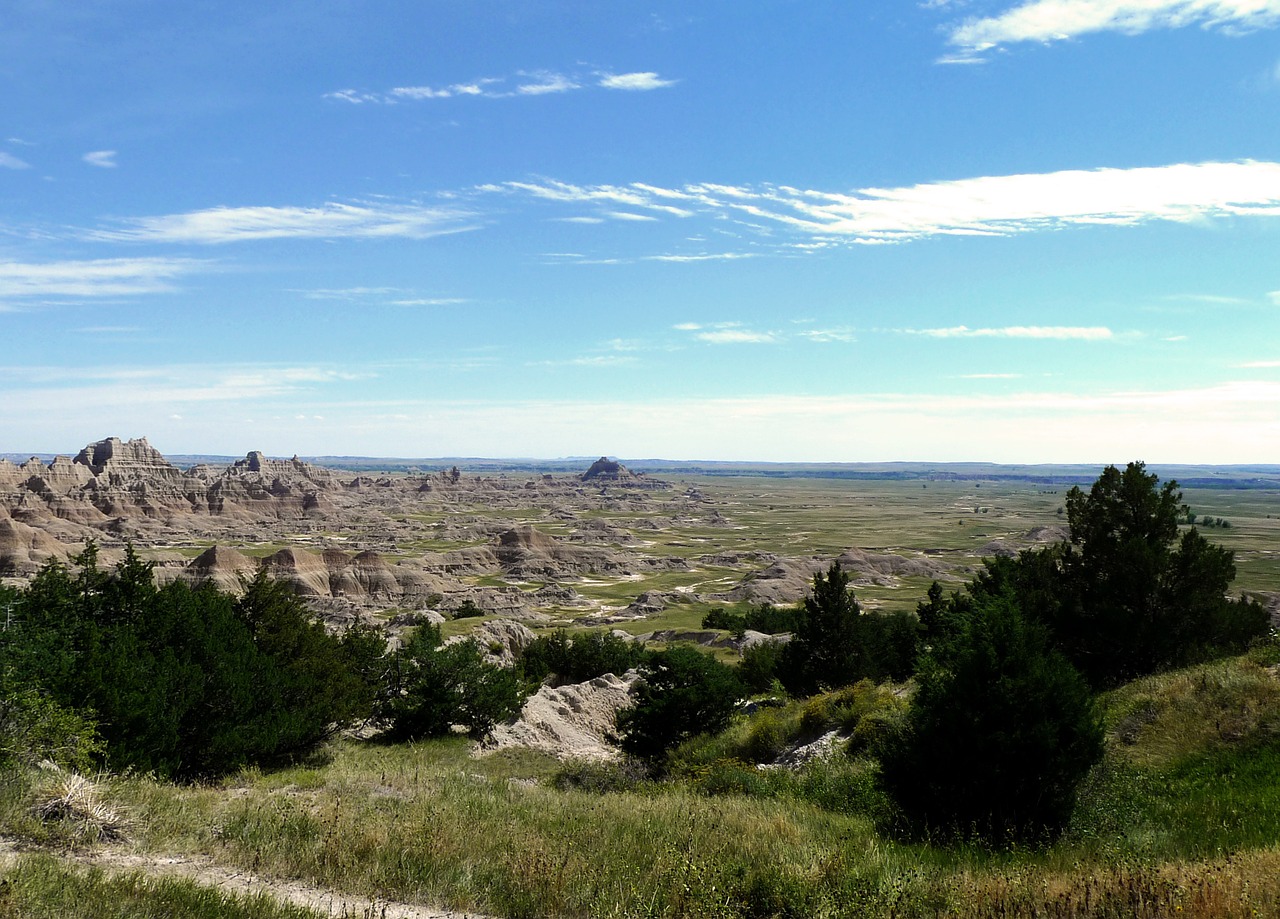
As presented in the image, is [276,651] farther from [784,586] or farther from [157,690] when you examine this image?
[784,586]

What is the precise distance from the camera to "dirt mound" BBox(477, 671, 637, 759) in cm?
3203

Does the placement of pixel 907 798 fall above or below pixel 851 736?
above

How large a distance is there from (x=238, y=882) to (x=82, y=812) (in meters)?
2.70

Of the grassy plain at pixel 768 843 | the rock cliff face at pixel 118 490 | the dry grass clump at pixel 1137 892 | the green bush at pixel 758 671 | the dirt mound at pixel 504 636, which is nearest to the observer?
the dry grass clump at pixel 1137 892

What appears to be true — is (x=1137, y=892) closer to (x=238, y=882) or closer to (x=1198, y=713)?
(x=238, y=882)

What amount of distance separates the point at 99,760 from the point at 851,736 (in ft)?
60.7

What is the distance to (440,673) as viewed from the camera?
32.2 meters

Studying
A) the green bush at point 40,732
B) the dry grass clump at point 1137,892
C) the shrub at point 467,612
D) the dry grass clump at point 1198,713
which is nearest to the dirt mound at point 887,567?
the shrub at point 467,612

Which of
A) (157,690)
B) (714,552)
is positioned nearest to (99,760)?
(157,690)

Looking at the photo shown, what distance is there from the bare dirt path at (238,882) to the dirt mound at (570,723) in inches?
866

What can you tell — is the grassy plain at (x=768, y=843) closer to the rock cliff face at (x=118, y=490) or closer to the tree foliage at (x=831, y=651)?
the tree foliage at (x=831, y=651)

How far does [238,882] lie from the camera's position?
27.6 ft

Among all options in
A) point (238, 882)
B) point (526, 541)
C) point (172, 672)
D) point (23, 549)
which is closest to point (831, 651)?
point (172, 672)

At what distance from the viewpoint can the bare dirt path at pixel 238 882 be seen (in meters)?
7.59
